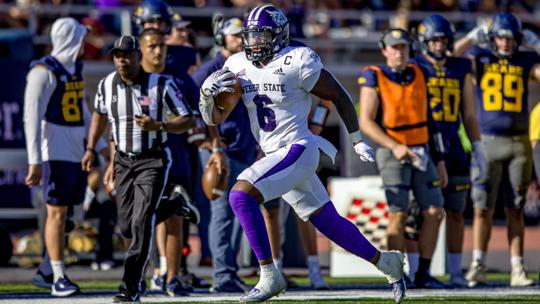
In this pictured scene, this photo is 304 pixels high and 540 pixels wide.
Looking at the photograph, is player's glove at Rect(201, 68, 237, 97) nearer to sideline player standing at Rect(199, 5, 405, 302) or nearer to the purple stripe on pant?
sideline player standing at Rect(199, 5, 405, 302)

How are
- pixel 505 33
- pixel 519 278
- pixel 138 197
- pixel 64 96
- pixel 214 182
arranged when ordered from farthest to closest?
1. pixel 505 33
2. pixel 519 278
3. pixel 64 96
4. pixel 214 182
5. pixel 138 197

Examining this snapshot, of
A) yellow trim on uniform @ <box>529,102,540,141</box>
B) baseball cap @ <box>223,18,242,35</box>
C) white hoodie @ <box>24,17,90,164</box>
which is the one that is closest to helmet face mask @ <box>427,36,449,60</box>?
yellow trim on uniform @ <box>529,102,540,141</box>

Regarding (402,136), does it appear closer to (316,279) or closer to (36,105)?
(316,279)

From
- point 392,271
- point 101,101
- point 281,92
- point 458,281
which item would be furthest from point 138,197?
point 458,281

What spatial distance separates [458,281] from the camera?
9805 mm

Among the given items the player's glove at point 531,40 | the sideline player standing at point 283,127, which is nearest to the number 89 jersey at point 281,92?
the sideline player standing at point 283,127

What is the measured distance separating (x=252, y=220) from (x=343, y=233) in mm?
579

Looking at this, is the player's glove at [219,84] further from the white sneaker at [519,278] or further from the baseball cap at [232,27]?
the white sneaker at [519,278]

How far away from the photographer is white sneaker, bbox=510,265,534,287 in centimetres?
982

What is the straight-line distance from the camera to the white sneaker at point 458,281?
978cm

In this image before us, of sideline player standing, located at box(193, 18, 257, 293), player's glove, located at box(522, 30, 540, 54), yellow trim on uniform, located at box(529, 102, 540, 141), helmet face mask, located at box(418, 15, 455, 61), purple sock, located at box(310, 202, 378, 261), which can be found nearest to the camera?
purple sock, located at box(310, 202, 378, 261)

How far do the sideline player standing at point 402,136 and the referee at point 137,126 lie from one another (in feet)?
5.90

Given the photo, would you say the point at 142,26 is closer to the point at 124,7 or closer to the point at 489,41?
the point at 489,41

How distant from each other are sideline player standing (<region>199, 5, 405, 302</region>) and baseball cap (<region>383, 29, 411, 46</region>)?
2.05m
